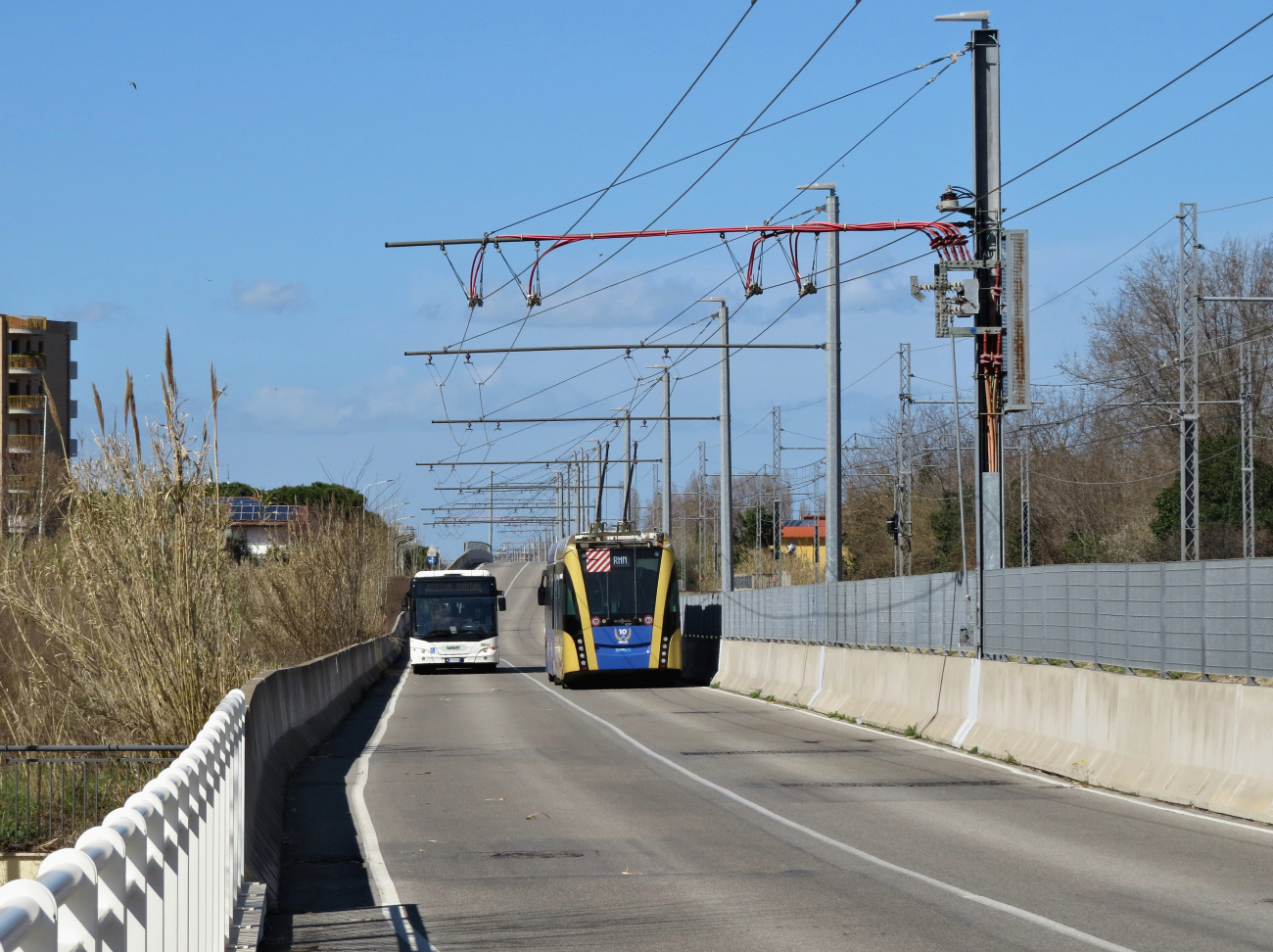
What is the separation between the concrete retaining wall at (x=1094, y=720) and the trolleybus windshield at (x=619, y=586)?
10.5 m

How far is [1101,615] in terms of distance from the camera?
1692 cm

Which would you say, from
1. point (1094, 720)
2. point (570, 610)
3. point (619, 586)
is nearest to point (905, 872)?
point (1094, 720)

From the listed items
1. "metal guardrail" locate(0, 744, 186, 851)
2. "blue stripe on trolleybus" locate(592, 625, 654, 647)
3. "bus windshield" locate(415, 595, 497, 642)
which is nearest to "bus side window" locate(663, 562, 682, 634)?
"blue stripe on trolleybus" locate(592, 625, 654, 647)

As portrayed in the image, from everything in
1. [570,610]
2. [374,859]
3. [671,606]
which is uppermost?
[671,606]

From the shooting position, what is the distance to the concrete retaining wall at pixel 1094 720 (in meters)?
13.0

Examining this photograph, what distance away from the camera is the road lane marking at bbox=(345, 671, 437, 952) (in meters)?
8.46

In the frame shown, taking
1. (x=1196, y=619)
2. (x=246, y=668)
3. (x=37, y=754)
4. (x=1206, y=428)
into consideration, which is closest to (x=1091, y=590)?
(x=1196, y=619)

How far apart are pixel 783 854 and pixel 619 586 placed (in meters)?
24.0

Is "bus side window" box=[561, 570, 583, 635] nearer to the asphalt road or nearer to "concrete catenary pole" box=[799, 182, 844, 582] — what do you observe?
"concrete catenary pole" box=[799, 182, 844, 582]

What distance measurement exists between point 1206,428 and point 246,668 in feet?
149

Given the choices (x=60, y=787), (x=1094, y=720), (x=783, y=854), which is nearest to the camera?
(x=783, y=854)

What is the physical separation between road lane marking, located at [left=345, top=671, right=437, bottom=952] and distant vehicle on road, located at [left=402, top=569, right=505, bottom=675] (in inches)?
1031

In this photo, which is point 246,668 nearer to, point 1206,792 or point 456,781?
point 456,781

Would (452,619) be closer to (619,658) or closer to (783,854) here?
Answer: (619,658)
